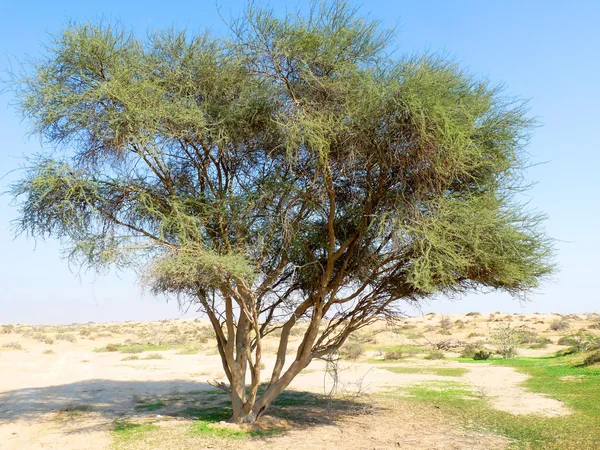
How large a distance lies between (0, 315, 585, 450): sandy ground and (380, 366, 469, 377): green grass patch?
24.5 inches

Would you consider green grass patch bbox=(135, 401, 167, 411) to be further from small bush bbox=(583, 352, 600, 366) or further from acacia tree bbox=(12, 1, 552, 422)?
small bush bbox=(583, 352, 600, 366)

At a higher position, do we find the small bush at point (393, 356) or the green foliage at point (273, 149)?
the green foliage at point (273, 149)

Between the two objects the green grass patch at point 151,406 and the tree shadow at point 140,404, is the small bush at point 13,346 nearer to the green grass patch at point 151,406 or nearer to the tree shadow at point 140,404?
the tree shadow at point 140,404

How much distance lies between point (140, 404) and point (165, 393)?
2415mm

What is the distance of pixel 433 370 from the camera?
25.6 meters

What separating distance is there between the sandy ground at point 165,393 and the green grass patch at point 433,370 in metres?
0.62

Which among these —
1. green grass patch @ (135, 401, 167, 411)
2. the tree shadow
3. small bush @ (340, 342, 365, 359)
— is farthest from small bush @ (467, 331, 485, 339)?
green grass patch @ (135, 401, 167, 411)

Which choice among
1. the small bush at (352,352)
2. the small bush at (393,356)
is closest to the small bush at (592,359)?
the small bush at (393,356)

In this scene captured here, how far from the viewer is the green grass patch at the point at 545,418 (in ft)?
37.2

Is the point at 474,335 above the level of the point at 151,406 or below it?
above

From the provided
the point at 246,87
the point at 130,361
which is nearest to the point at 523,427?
the point at 246,87

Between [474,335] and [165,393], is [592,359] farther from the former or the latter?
[474,335]

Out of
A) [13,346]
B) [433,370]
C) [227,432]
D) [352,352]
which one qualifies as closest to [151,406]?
[227,432]

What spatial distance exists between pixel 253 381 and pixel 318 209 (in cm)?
422
